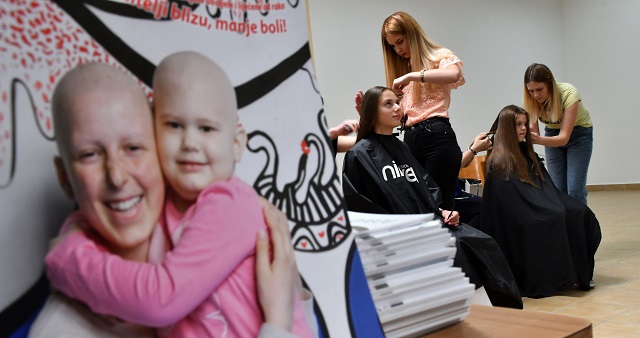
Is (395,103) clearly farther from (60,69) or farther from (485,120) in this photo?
(485,120)

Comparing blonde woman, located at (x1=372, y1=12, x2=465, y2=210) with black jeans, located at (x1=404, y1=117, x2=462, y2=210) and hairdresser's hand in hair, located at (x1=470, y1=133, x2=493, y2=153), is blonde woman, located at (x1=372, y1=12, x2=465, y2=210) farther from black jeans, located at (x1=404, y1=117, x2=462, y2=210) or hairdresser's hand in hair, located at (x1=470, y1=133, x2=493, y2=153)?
hairdresser's hand in hair, located at (x1=470, y1=133, x2=493, y2=153)

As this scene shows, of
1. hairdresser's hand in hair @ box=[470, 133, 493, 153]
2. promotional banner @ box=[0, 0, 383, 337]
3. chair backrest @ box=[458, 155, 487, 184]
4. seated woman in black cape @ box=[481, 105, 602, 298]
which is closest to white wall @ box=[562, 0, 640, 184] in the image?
chair backrest @ box=[458, 155, 487, 184]

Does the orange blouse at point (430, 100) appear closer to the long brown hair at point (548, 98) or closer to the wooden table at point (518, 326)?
the long brown hair at point (548, 98)

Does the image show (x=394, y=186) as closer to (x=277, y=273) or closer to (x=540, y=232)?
(x=540, y=232)

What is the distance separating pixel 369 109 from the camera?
276cm

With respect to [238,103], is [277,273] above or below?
below

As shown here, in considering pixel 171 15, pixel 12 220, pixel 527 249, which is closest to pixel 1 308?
pixel 12 220

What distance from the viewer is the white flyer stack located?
1.00 m

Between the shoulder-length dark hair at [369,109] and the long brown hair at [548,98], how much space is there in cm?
187

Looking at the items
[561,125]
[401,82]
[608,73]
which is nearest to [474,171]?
[561,125]

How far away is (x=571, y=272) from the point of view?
350 cm

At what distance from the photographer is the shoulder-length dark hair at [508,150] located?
145 inches

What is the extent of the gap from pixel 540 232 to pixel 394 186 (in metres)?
1.28

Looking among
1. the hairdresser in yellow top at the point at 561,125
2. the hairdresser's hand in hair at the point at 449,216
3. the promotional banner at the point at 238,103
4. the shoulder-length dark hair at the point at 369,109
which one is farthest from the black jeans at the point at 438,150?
the promotional banner at the point at 238,103
